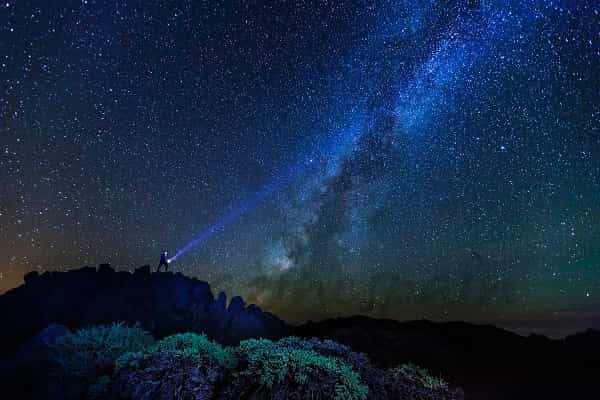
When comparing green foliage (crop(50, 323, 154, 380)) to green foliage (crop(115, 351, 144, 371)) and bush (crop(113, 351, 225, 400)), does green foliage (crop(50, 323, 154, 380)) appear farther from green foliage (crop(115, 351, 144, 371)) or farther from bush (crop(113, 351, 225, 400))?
bush (crop(113, 351, 225, 400))

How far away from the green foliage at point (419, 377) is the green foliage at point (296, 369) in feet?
8.60

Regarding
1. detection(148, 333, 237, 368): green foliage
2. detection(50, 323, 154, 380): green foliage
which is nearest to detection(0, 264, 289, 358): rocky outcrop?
detection(50, 323, 154, 380): green foliage

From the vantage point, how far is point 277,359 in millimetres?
8039

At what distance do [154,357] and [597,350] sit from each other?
67452 millimetres

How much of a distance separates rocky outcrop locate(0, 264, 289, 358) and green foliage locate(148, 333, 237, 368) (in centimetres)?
2433

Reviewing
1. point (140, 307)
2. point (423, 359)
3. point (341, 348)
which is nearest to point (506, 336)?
point (423, 359)

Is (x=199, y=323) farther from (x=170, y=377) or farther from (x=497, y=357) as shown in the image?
(x=497, y=357)

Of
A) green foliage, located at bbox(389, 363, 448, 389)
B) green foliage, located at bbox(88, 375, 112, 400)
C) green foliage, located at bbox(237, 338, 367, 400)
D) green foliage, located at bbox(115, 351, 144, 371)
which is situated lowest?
green foliage, located at bbox(389, 363, 448, 389)

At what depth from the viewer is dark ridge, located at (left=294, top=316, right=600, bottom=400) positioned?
3975 cm

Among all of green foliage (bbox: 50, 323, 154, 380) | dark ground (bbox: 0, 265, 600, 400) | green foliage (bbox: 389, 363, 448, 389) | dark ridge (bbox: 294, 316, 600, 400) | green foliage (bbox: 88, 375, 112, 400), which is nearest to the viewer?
green foliage (bbox: 88, 375, 112, 400)

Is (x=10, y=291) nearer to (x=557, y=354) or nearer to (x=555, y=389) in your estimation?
(x=555, y=389)

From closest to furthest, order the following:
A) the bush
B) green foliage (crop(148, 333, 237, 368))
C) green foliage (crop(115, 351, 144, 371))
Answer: the bush → green foliage (crop(115, 351, 144, 371)) → green foliage (crop(148, 333, 237, 368))

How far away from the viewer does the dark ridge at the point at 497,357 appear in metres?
39.8

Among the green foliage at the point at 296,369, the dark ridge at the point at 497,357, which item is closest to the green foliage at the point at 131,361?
the green foliage at the point at 296,369
